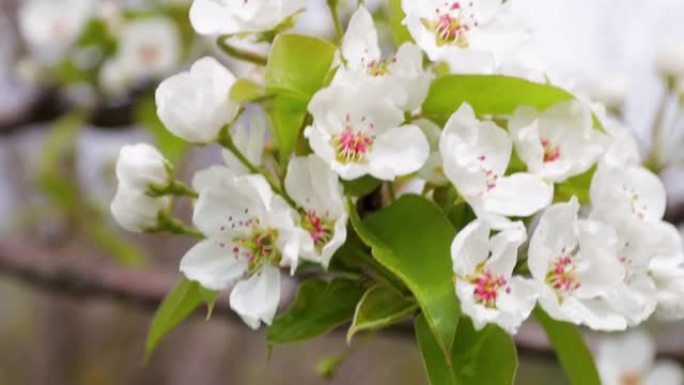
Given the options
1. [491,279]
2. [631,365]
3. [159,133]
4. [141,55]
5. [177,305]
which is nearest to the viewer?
[491,279]

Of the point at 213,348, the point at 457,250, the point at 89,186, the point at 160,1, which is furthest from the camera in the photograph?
the point at 213,348

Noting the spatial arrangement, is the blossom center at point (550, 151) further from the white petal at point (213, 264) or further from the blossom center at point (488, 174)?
the white petal at point (213, 264)

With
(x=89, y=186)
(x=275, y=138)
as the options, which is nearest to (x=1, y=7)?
(x=89, y=186)

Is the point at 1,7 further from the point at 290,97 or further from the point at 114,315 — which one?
the point at 290,97

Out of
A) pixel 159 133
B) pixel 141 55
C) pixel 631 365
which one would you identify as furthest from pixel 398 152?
pixel 141 55

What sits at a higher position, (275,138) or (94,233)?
(275,138)

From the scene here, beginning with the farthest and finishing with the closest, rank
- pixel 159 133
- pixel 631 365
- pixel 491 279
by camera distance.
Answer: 1. pixel 159 133
2. pixel 631 365
3. pixel 491 279

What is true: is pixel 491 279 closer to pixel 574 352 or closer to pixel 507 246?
pixel 507 246
